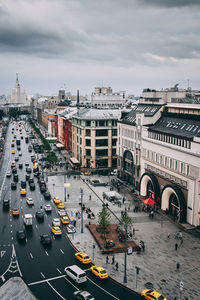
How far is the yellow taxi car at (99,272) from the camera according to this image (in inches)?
1802

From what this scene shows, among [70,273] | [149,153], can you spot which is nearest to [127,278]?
[70,273]

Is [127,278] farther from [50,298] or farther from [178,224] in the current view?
[178,224]

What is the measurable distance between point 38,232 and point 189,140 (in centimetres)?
3589

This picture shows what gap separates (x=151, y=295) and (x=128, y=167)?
2426 inches

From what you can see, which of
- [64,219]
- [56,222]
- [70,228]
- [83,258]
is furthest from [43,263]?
[64,219]

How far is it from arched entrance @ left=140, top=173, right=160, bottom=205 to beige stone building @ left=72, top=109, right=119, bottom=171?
3311cm

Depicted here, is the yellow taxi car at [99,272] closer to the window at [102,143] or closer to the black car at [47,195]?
the black car at [47,195]

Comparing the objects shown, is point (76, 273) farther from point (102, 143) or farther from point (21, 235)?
point (102, 143)

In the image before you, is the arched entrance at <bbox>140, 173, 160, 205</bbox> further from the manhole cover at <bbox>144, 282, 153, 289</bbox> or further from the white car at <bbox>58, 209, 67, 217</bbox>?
the manhole cover at <bbox>144, 282, 153, 289</bbox>

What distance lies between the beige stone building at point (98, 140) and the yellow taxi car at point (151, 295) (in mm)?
76194

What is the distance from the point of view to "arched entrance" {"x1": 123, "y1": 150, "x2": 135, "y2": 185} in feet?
320

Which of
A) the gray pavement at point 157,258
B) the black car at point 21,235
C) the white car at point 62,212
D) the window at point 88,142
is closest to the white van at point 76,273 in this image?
the gray pavement at point 157,258

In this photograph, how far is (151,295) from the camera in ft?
133

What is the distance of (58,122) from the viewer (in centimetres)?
18688
